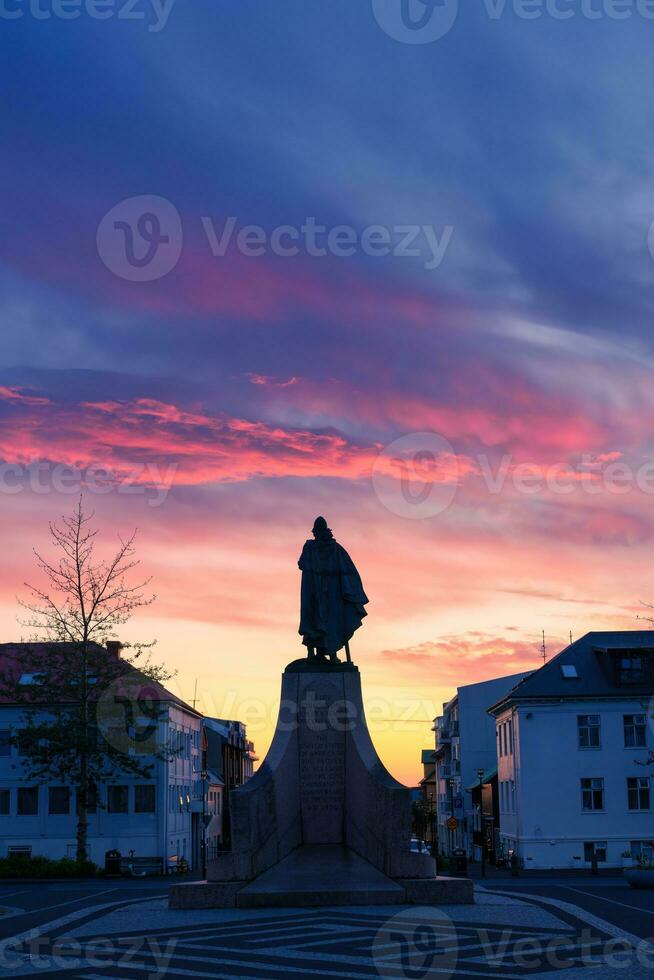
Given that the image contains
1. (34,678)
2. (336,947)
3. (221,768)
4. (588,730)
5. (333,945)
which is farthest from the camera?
(221,768)

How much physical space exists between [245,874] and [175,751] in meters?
32.7

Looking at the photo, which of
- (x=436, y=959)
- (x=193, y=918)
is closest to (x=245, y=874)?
(x=193, y=918)

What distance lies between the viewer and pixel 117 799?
6081cm

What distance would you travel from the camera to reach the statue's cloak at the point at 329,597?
23.1 metres

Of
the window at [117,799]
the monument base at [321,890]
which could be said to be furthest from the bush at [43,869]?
the monument base at [321,890]

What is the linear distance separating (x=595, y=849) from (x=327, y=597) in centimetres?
3913

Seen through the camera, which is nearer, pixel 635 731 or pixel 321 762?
pixel 321 762

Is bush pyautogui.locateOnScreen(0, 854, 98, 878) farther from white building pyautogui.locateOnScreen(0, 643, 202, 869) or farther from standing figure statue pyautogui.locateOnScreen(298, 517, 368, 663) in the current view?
standing figure statue pyautogui.locateOnScreen(298, 517, 368, 663)

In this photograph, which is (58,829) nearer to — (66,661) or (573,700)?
(66,661)

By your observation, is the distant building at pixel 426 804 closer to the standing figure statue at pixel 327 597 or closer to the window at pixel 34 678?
the window at pixel 34 678

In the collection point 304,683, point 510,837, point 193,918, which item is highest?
point 304,683

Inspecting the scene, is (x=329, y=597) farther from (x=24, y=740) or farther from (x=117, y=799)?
(x=117, y=799)

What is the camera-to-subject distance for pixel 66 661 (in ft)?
157

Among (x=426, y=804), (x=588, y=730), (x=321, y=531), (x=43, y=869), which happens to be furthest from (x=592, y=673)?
(x=426, y=804)
